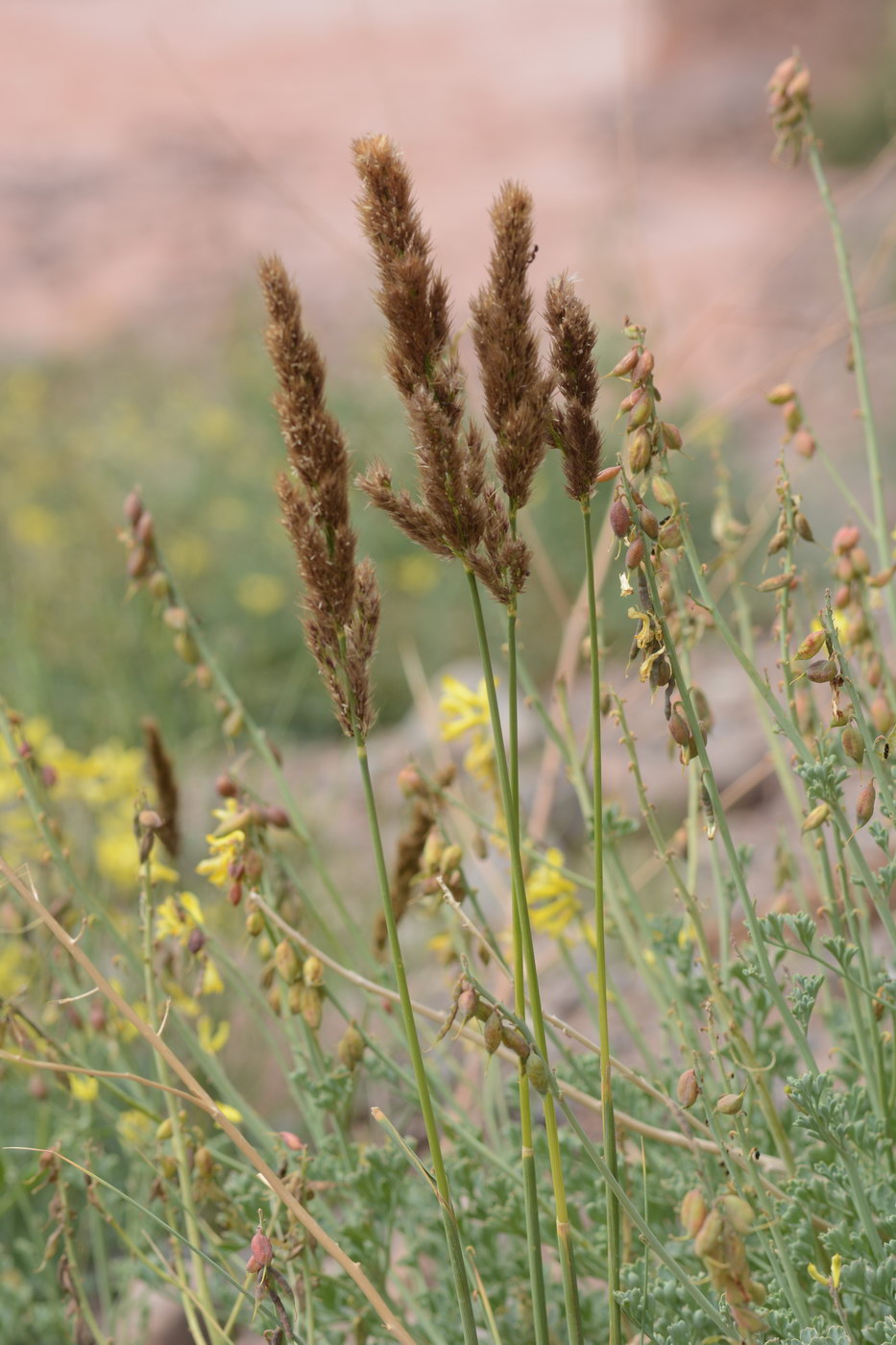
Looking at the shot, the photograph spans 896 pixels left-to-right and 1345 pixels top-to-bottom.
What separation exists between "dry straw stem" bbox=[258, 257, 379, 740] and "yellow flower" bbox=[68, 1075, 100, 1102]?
3.06ft

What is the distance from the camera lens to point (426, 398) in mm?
867

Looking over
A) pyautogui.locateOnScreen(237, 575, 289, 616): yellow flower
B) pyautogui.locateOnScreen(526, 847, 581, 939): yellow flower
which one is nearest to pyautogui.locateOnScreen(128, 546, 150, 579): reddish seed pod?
pyautogui.locateOnScreen(526, 847, 581, 939): yellow flower

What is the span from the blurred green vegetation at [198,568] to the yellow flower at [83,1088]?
1517 millimetres

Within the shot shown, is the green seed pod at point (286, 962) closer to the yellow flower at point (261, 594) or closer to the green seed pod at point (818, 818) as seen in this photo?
the green seed pod at point (818, 818)

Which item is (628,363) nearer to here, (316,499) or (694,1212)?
(316,499)

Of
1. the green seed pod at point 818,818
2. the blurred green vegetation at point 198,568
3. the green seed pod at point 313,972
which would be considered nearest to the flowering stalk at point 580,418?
the green seed pod at point 818,818

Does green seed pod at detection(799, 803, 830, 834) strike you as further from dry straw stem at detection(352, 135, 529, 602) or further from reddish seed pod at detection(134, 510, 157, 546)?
reddish seed pod at detection(134, 510, 157, 546)

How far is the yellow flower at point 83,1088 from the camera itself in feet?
5.47

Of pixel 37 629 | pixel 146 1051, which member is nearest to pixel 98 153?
pixel 37 629

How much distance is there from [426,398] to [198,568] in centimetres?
375

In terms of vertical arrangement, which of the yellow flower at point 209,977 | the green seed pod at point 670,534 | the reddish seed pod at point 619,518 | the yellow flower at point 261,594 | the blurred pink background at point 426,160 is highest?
the blurred pink background at point 426,160

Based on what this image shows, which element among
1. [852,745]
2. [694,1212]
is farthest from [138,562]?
[694,1212]

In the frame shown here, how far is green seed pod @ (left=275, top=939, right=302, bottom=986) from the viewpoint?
1.21 m

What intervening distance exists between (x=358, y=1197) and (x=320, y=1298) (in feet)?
0.37
